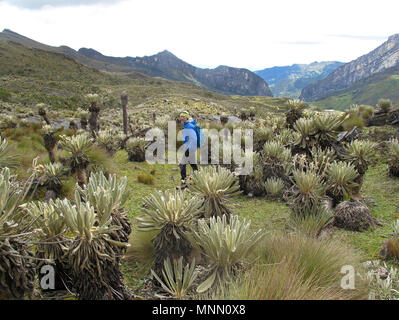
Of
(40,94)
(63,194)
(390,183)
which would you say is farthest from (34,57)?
(390,183)

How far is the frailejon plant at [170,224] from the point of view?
10.3ft

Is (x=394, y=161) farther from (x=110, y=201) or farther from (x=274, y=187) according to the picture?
(x=110, y=201)

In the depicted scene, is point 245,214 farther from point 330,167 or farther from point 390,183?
point 390,183

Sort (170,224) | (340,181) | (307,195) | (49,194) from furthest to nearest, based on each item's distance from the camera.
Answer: (49,194)
(340,181)
(307,195)
(170,224)

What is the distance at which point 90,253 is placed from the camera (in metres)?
2.48

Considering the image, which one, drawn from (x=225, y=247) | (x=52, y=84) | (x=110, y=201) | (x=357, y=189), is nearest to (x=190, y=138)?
(x=357, y=189)

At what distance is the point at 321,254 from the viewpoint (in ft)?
9.64

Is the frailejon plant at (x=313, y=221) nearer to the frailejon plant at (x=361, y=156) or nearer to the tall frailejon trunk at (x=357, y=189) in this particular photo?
the tall frailejon trunk at (x=357, y=189)

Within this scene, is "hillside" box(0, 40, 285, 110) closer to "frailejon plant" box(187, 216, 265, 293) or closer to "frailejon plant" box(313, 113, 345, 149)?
"frailejon plant" box(313, 113, 345, 149)

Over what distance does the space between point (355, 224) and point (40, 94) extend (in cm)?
4493

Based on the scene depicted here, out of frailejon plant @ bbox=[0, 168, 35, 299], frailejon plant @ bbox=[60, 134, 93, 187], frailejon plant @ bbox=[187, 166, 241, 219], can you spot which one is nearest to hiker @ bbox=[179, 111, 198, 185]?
frailejon plant @ bbox=[60, 134, 93, 187]
